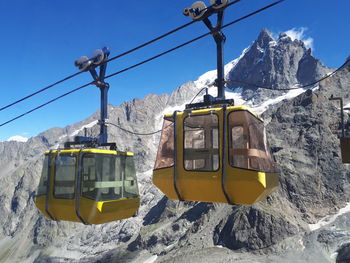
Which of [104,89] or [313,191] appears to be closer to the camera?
[104,89]

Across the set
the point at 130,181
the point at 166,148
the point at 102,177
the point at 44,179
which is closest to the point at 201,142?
the point at 166,148

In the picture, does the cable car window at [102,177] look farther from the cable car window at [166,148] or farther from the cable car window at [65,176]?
the cable car window at [166,148]

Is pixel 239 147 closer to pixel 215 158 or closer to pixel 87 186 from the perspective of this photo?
pixel 215 158

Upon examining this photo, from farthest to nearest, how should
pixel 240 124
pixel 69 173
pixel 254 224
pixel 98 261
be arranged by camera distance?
pixel 98 261 < pixel 254 224 < pixel 69 173 < pixel 240 124

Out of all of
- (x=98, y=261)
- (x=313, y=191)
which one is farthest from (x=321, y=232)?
(x=98, y=261)

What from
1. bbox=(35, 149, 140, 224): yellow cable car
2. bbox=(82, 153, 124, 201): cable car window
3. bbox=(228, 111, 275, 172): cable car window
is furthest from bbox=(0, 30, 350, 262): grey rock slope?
bbox=(228, 111, 275, 172): cable car window

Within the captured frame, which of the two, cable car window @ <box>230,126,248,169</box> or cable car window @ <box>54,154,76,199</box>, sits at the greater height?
cable car window @ <box>230,126,248,169</box>

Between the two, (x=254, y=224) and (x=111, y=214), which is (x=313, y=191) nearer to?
(x=254, y=224)

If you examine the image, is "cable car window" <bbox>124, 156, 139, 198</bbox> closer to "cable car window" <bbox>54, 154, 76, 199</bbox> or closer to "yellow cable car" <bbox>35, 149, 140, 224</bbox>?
"yellow cable car" <bbox>35, 149, 140, 224</bbox>
